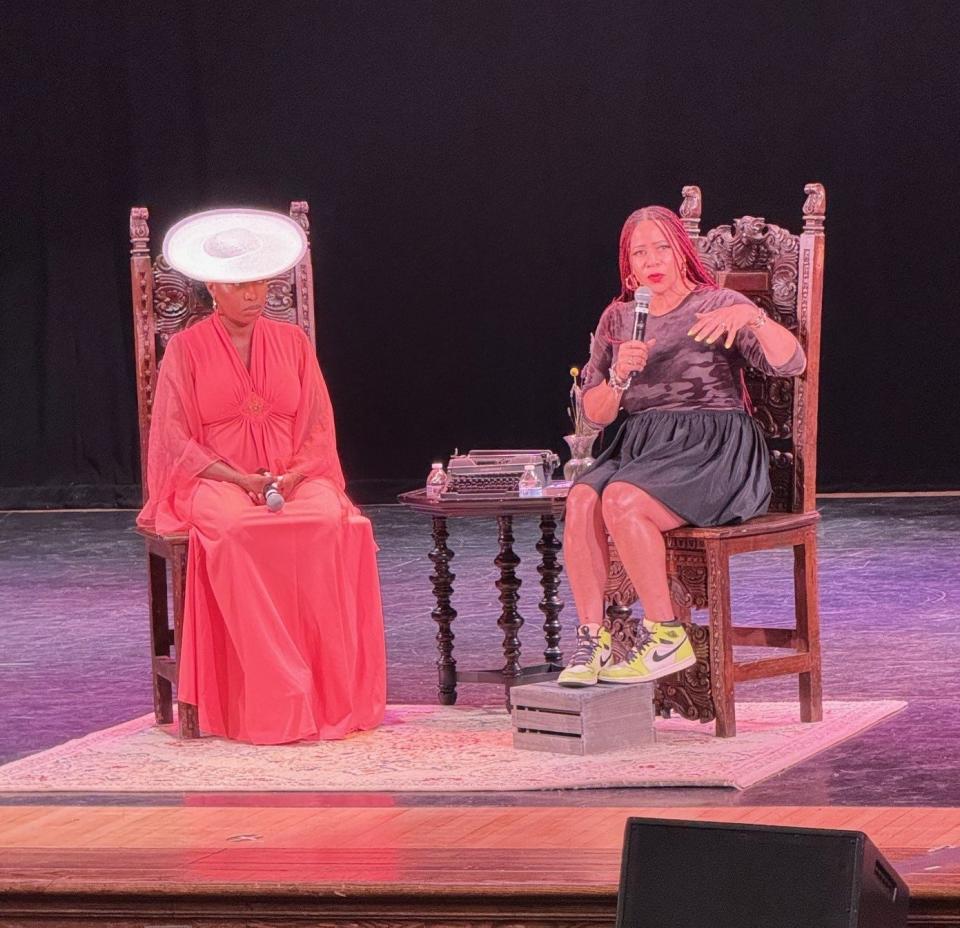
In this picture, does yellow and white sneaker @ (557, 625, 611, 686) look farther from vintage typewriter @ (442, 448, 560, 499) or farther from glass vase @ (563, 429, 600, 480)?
glass vase @ (563, 429, 600, 480)

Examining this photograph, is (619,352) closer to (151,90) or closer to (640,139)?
(640,139)

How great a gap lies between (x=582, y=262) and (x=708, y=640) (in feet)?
18.1

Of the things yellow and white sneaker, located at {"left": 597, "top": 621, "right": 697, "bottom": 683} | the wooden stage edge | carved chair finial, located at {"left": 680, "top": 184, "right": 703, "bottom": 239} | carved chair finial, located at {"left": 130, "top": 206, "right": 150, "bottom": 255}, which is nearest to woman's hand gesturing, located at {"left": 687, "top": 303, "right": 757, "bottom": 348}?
carved chair finial, located at {"left": 680, "top": 184, "right": 703, "bottom": 239}

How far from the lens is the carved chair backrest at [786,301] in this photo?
16.5ft

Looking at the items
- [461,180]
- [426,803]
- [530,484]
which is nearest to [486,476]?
[530,484]

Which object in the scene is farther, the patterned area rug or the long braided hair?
the long braided hair

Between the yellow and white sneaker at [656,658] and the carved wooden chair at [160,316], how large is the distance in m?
1.22

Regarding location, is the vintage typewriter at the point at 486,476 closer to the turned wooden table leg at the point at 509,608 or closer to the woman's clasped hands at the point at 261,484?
the turned wooden table leg at the point at 509,608

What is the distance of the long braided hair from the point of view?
4895 mm

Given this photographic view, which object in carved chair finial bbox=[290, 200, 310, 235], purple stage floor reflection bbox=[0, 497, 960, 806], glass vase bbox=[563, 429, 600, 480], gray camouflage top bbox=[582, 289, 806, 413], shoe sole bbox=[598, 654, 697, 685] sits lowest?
purple stage floor reflection bbox=[0, 497, 960, 806]

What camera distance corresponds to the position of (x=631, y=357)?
15.6 ft

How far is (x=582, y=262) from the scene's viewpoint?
10070mm

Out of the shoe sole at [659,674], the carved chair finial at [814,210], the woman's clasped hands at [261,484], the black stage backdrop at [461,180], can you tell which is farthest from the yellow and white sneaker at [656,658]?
the black stage backdrop at [461,180]

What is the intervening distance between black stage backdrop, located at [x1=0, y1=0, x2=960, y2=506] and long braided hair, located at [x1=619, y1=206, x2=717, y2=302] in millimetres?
4934
